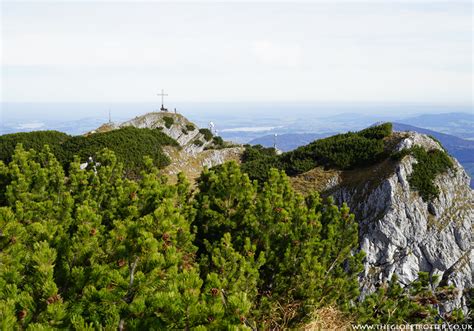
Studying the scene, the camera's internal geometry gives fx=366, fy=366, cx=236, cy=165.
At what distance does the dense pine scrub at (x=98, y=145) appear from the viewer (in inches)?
1184

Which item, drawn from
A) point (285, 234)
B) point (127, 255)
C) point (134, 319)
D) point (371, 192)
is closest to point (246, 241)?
point (285, 234)

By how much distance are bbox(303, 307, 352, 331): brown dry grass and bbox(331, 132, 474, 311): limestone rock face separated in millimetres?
9216

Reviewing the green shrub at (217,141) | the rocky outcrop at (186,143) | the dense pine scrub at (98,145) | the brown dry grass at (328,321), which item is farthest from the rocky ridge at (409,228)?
the green shrub at (217,141)

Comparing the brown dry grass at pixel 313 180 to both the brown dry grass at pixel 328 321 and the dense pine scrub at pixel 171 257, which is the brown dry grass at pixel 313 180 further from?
the brown dry grass at pixel 328 321

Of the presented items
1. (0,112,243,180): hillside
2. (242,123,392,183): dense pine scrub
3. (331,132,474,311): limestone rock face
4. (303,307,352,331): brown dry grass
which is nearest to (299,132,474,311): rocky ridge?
(331,132,474,311): limestone rock face

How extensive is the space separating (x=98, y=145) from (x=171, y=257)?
28348mm

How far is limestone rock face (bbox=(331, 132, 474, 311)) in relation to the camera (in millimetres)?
18141

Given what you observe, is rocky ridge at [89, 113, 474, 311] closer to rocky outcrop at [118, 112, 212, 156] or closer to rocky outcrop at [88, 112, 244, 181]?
rocky outcrop at [88, 112, 244, 181]

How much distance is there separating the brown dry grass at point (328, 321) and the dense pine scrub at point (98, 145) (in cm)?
2292

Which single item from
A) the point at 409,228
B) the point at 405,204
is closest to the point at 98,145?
the point at 405,204

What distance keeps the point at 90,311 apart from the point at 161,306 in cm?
122

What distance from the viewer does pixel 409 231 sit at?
1880 centimetres

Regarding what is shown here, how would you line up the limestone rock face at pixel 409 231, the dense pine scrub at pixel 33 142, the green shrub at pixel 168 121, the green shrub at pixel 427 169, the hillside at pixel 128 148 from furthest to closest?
the green shrub at pixel 168 121, the dense pine scrub at pixel 33 142, the hillside at pixel 128 148, the green shrub at pixel 427 169, the limestone rock face at pixel 409 231

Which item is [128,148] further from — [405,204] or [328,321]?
[328,321]
